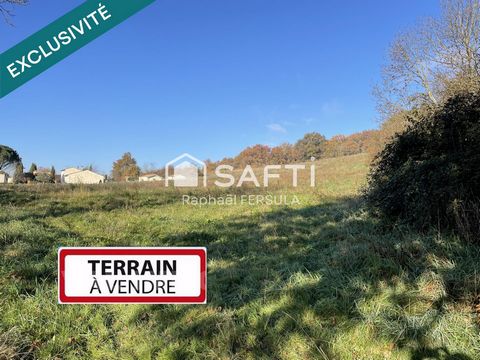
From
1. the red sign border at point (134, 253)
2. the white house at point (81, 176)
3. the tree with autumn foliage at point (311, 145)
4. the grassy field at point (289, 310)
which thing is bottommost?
the grassy field at point (289, 310)

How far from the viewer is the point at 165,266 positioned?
2.07m

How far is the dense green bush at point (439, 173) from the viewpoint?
5031 mm

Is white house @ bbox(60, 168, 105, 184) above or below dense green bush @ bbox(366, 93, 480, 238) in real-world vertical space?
above

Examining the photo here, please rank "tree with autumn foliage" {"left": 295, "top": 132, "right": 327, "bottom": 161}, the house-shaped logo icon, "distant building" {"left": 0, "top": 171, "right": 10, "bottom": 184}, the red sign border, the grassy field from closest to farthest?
the red sign border < the grassy field < the house-shaped logo icon < "distant building" {"left": 0, "top": 171, "right": 10, "bottom": 184} < "tree with autumn foliage" {"left": 295, "top": 132, "right": 327, "bottom": 161}

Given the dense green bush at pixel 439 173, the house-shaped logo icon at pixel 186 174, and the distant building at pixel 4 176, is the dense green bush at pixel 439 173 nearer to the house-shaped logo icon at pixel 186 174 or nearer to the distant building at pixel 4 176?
the house-shaped logo icon at pixel 186 174

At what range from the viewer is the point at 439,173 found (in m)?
5.57

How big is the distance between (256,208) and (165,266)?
9.52 m

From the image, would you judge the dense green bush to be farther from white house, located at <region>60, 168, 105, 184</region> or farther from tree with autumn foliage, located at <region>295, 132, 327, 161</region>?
tree with autumn foliage, located at <region>295, 132, 327, 161</region>

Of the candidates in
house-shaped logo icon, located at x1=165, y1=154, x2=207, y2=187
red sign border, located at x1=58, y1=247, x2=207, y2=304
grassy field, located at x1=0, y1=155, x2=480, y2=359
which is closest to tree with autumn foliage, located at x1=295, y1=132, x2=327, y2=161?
house-shaped logo icon, located at x1=165, y1=154, x2=207, y2=187

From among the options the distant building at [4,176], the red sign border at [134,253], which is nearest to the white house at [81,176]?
the distant building at [4,176]

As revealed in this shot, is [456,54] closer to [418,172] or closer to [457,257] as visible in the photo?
[418,172]

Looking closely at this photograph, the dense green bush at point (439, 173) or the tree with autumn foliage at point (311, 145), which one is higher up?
the tree with autumn foliage at point (311, 145)

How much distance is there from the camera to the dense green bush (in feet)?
16.5

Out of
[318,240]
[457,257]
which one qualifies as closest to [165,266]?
[457,257]
